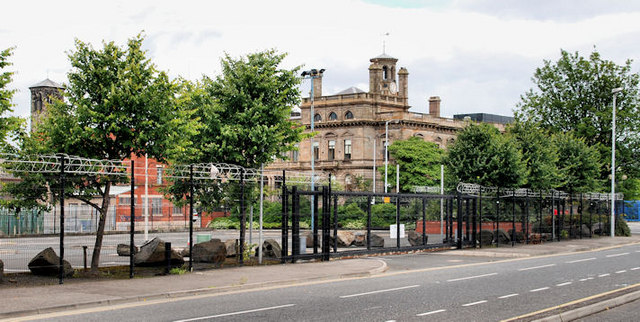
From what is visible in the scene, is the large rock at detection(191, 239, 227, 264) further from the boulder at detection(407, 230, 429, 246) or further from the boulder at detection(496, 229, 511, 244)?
the boulder at detection(496, 229, 511, 244)

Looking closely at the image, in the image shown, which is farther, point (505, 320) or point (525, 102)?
point (525, 102)

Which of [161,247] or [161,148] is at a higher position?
[161,148]

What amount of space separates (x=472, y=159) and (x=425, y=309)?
987 inches

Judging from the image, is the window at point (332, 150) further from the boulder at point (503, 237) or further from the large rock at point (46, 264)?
the large rock at point (46, 264)

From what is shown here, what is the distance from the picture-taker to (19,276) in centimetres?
1864

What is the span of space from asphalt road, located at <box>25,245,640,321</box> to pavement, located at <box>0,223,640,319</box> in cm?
54

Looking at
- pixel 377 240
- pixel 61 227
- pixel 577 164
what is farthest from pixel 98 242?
pixel 577 164

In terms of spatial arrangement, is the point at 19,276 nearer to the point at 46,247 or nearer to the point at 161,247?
the point at 46,247

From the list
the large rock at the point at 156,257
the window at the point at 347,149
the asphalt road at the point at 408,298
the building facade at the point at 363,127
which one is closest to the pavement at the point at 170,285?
the asphalt road at the point at 408,298

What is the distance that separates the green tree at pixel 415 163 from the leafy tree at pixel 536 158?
45245mm

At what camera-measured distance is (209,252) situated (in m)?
22.3

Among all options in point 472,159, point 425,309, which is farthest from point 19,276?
point 472,159

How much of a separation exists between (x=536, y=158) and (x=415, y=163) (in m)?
49.8

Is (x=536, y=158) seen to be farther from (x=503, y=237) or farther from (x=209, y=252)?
(x=209, y=252)
